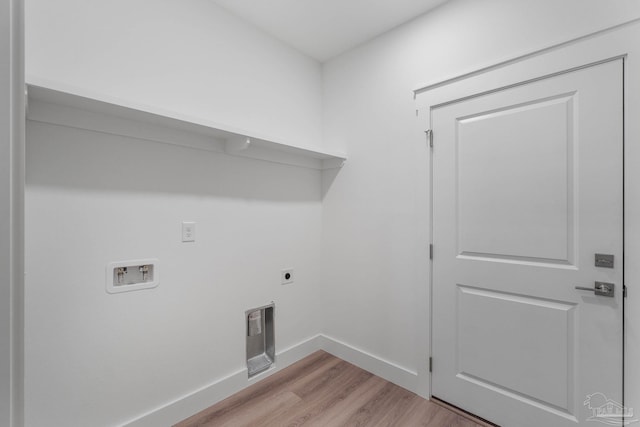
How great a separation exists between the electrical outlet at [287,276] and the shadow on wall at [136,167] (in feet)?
1.92

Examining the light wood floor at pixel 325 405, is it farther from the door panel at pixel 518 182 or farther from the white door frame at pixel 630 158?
the door panel at pixel 518 182

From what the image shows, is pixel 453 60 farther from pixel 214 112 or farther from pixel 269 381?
pixel 269 381

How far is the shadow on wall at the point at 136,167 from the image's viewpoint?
1.29 metres

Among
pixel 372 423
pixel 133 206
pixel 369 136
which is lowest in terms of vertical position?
pixel 372 423

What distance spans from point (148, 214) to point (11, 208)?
1289 mm

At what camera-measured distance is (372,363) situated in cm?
218

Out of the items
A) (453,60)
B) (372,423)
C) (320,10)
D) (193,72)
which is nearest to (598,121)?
(453,60)

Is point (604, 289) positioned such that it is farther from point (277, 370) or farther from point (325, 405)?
point (277, 370)

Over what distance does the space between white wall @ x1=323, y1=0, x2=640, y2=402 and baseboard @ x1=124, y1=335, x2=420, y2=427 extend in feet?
0.18

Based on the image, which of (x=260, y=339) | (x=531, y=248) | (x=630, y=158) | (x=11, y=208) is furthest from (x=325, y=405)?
(x=630, y=158)

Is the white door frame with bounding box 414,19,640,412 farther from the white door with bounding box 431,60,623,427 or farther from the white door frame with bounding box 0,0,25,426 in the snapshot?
the white door frame with bounding box 0,0,25,426

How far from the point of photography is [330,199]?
99.1 inches

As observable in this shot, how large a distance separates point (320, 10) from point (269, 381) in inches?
→ 105

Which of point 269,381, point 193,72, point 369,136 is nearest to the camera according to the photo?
point 193,72
